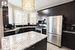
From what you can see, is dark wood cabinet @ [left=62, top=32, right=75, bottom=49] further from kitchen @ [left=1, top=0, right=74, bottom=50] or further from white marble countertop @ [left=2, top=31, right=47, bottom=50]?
white marble countertop @ [left=2, top=31, right=47, bottom=50]

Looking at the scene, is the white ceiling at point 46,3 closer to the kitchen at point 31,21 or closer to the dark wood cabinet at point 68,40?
the kitchen at point 31,21

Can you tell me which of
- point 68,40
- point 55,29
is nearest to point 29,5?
point 55,29

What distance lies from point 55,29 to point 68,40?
2.99 feet

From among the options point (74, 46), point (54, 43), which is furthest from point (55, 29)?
point (74, 46)

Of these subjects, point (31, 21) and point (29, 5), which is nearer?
point (29, 5)

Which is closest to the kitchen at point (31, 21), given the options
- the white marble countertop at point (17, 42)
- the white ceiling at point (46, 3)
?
the white ceiling at point (46, 3)

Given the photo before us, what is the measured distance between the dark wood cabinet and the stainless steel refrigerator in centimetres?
25

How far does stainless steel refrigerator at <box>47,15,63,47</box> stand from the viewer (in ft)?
15.2

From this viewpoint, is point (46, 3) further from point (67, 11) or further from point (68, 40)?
point (68, 40)

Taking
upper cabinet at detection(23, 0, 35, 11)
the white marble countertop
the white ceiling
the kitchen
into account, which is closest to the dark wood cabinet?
the kitchen

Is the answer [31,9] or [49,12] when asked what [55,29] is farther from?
[31,9]

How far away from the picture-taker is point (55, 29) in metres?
4.94

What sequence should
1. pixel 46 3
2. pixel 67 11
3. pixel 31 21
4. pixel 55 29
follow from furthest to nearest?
pixel 31 21 < pixel 46 3 < pixel 55 29 < pixel 67 11

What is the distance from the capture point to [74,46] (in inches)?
165
